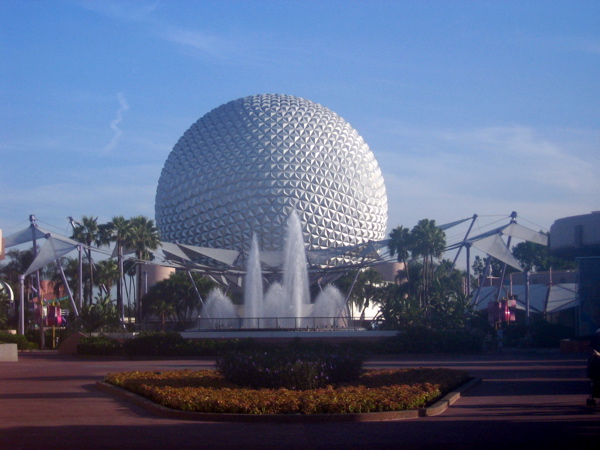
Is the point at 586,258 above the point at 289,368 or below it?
above

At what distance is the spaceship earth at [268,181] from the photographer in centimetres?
5703

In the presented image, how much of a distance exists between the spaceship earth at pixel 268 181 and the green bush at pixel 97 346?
20.6 m

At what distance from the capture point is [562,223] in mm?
42375

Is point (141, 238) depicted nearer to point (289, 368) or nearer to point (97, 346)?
point (97, 346)

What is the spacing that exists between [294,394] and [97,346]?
24.4 metres

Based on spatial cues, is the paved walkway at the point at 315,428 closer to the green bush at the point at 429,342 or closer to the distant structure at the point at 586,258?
the green bush at the point at 429,342

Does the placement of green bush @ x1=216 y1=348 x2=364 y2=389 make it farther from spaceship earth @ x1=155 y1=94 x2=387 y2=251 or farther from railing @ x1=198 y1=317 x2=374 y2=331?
spaceship earth @ x1=155 y1=94 x2=387 y2=251

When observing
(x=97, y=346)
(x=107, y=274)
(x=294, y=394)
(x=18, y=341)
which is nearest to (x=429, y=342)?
(x=97, y=346)

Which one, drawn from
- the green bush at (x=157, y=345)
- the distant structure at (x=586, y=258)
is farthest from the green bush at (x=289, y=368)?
the distant structure at (x=586, y=258)

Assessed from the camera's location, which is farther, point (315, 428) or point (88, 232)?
point (88, 232)

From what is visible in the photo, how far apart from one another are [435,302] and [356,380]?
30.1 metres

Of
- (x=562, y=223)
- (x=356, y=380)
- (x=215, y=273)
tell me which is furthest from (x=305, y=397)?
(x=215, y=273)

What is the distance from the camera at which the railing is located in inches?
1561

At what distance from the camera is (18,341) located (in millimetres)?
44094
